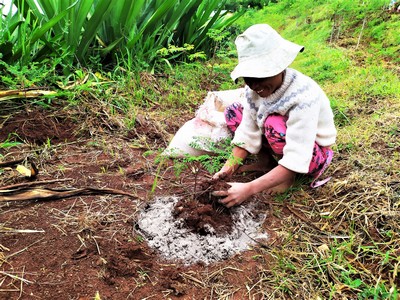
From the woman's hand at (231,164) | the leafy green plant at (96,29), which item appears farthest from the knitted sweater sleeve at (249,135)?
the leafy green plant at (96,29)

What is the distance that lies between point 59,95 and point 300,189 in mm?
1577

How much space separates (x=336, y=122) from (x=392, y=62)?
3.65ft

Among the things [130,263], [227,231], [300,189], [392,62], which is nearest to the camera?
[130,263]

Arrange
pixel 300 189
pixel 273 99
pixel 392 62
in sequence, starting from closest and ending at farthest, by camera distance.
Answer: pixel 273 99, pixel 300 189, pixel 392 62

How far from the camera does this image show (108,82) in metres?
2.71

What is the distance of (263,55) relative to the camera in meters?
1.49

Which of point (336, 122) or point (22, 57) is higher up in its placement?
point (22, 57)

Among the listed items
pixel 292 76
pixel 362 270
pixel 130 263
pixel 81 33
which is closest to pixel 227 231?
pixel 130 263

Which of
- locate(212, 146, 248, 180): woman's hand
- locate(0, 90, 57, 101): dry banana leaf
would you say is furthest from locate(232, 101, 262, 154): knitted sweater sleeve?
locate(0, 90, 57, 101): dry banana leaf

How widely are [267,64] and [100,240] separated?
93 cm

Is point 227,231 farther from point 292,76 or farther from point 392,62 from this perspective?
point 392,62

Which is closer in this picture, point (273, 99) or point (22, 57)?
point (273, 99)

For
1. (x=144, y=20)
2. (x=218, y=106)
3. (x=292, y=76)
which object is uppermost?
(x=292, y=76)

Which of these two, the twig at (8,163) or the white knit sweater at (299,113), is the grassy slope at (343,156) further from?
the twig at (8,163)
